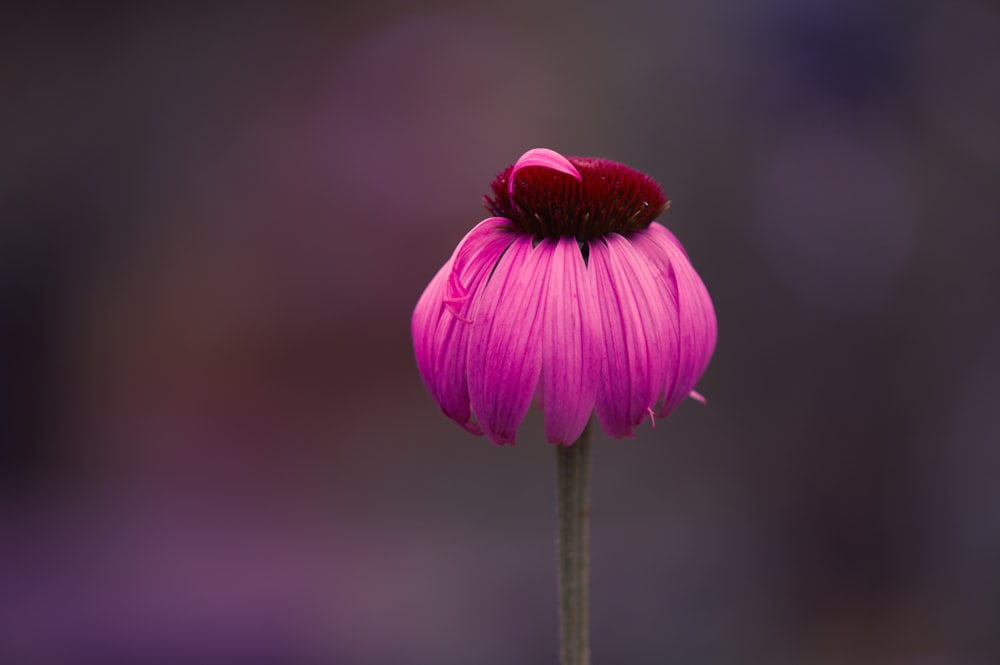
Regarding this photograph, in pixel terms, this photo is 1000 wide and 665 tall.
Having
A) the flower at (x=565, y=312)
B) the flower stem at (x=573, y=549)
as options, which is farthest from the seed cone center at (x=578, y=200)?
the flower stem at (x=573, y=549)

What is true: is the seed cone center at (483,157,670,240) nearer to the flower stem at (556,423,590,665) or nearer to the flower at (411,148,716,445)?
the flower at (411,148,716,445)

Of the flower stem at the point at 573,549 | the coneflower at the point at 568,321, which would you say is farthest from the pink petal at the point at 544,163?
the flower stem at the point at 573,549

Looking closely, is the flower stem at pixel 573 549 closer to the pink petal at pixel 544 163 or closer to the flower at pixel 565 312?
the flower at pixel 565 312

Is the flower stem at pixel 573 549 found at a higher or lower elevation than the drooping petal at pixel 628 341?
lower

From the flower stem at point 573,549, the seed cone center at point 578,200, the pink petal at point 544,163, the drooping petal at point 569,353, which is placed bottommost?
the flower stem at point 573,549

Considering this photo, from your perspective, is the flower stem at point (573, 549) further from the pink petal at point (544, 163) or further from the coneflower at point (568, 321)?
the pink petal at point (544, 163)

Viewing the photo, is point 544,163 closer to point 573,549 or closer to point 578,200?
point 578,200

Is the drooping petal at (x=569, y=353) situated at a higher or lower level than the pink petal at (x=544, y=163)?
lower

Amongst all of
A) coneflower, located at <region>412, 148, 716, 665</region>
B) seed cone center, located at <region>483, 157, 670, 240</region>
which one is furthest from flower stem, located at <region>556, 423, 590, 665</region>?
seed cone center, located at <region>483, 157, 670, 240</region>

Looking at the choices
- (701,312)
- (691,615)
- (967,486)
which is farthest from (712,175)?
(701,312)
